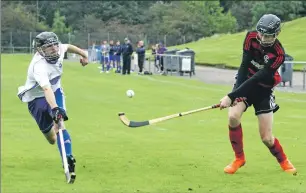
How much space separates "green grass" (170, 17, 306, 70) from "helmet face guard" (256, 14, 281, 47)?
7314 millimetres

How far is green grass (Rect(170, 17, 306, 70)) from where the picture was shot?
58.9 feet

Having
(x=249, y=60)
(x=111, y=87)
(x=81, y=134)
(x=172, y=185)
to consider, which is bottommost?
(x=111, y=87)

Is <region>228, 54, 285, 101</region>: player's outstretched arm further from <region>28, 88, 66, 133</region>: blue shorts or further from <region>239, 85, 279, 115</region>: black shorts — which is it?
<region>28, 88, 66, 133</region>: blue shorts

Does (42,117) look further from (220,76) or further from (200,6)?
(200,6)

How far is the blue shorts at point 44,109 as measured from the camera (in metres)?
10.4

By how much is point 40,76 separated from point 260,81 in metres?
2.88

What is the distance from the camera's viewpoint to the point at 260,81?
9.40 meters

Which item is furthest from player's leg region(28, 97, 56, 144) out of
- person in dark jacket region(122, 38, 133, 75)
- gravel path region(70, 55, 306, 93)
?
person in dark jacket region(122, 38, 133, 75)

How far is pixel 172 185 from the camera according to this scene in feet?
30.0

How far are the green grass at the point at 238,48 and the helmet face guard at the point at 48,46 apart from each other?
789 centimetres

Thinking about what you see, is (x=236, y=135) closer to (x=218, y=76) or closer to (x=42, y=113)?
(x=42, y=113)

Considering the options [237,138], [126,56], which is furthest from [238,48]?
[237,138]

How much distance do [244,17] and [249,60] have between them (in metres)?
92.2

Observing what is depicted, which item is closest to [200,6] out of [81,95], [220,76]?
[220,76]
